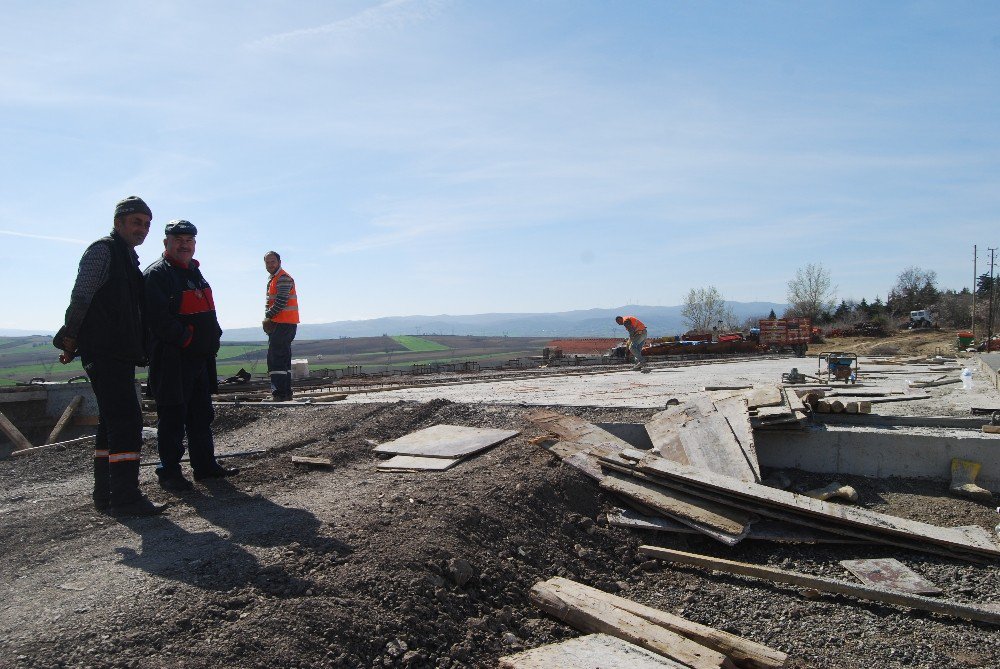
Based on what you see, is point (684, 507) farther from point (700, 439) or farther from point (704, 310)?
point (704, 310)

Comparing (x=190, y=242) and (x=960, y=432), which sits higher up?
(x=190, y=242)

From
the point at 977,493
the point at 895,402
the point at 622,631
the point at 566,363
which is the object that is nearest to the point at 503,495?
the point at 622,631

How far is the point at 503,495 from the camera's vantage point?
16.6 ft

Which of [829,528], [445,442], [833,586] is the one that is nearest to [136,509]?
[445,442]

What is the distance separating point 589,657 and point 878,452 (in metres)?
4.42

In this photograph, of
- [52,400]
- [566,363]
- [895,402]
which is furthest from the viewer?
[566,363]

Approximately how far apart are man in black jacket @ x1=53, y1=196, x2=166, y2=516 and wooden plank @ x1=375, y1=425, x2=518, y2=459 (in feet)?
6.81

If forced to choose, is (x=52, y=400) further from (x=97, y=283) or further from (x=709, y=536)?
(x=709, y=536)

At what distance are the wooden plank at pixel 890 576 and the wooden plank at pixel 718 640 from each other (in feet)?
5.22

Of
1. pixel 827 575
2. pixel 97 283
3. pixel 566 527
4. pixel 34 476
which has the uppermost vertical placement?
pixel 97 283

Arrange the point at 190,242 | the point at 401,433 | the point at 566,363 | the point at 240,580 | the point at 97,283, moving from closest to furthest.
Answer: the point at 240,580 → the point at 97,283 → the point at 190,242 → the point at 401,433 → the point at 566,363

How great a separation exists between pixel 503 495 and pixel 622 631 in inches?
62.7

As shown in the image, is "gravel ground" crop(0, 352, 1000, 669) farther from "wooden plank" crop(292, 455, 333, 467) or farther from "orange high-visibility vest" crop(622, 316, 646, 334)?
"orange high-visibility vest" crop(622, 316, 646, 334)

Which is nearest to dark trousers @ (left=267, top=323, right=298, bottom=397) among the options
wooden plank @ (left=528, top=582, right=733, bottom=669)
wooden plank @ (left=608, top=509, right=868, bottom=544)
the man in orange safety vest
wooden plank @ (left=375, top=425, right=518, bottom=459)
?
the man in orange safety vest
